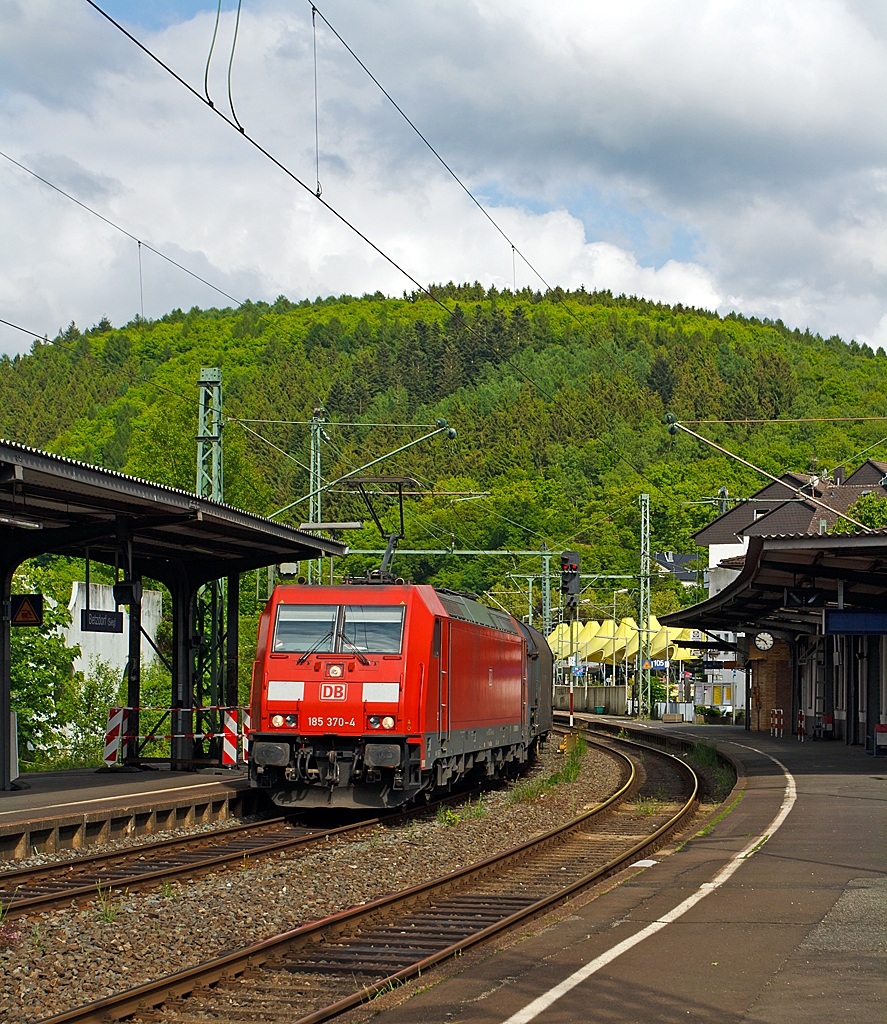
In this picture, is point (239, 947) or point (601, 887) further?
point (601, 887)

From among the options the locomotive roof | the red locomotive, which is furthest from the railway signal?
the locomotive roof

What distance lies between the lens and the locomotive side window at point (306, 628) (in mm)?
16938

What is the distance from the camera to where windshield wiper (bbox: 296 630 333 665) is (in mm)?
16781

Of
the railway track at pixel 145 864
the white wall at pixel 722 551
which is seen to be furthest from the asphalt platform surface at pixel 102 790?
the white wall at pixel 722 551

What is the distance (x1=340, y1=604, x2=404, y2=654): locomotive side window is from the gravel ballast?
7.64ft

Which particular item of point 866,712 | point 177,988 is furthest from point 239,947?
point 866,712

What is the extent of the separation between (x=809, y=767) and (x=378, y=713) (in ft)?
39.0

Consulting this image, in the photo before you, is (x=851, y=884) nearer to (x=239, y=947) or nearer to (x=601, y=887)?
(x=601, y=887)

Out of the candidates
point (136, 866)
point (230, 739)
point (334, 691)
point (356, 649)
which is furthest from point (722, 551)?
point (136, 866)

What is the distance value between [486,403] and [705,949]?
372 ft

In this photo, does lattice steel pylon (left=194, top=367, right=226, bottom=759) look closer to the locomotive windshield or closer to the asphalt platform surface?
the asphalt platform surface

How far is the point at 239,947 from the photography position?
9289mm

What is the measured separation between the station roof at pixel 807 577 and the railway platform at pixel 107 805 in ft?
31.0

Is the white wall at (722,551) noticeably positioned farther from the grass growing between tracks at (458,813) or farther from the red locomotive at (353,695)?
the red locomotive at (353,695)
